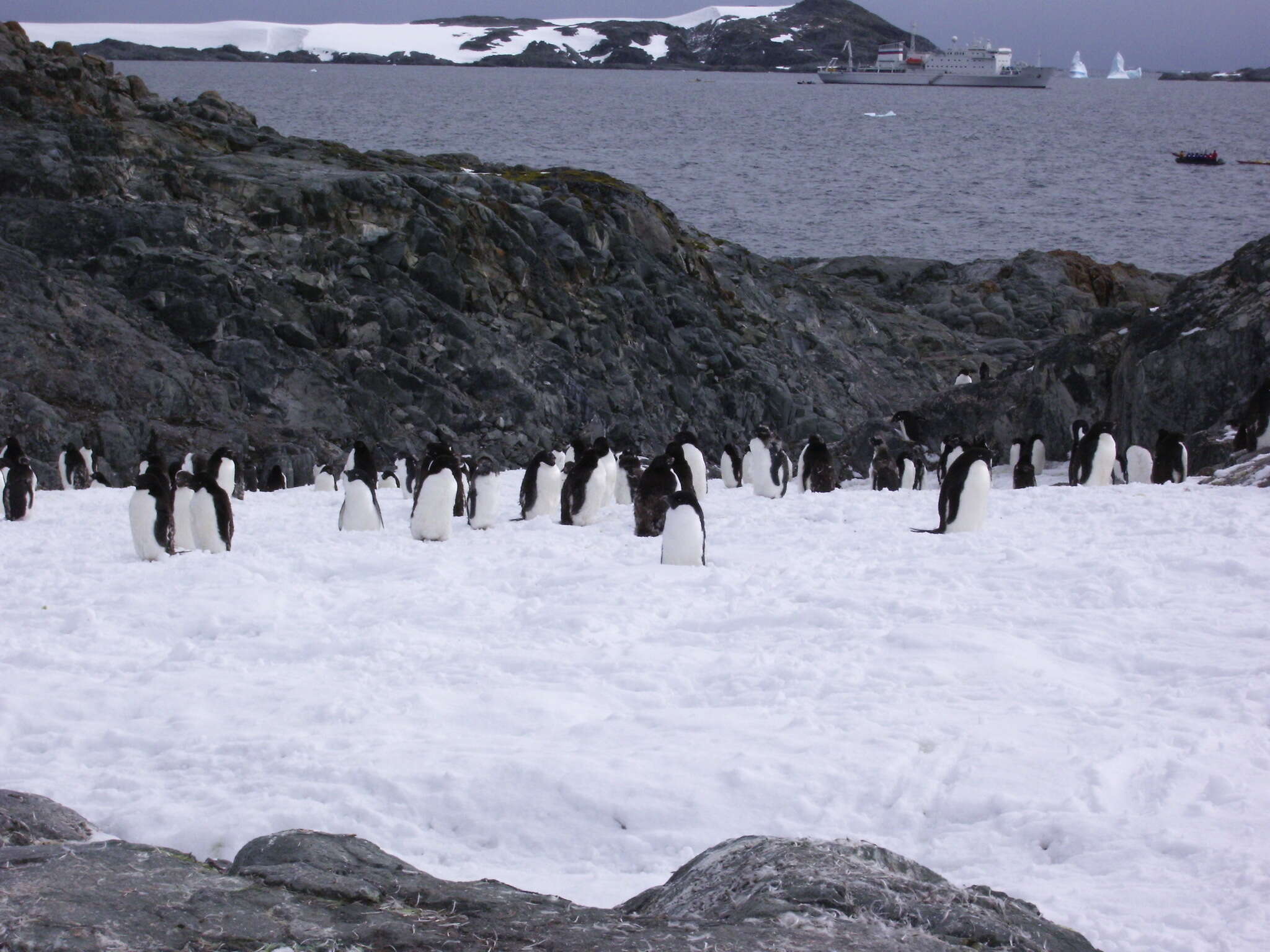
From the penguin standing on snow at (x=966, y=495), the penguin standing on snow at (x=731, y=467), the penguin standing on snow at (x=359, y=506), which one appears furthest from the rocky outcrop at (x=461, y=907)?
the penguin standing on snow at (x=731, y=467)

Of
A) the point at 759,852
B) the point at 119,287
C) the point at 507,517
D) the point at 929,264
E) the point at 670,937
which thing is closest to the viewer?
the point at 670,937

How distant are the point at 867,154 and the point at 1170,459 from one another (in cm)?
7349

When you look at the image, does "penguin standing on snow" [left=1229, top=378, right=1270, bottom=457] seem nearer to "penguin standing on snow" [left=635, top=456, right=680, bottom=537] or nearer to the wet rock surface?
the wet rock surface

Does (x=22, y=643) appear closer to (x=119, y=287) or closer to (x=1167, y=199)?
(x=119, y=287)

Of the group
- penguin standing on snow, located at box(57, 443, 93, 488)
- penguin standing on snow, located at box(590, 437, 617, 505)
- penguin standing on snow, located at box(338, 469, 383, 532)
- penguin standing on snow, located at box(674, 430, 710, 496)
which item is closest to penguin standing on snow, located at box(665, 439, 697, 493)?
penguin standing on snow, located at box(590, 437, 617, 505)

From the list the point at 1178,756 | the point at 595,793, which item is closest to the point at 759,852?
the point at 595,793

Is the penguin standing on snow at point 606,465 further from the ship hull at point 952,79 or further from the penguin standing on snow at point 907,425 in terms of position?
the ship hull at point 952,79

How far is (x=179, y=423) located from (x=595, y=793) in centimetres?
1740

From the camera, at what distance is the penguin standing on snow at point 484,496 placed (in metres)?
11.4

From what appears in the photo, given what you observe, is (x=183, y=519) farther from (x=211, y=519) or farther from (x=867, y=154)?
(x=867, y=154)

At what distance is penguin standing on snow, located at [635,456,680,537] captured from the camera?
35.1 feet

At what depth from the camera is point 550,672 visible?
633 cm

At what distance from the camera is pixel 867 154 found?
3312 inches

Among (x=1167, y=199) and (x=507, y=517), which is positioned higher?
(x=1167, y=199)
